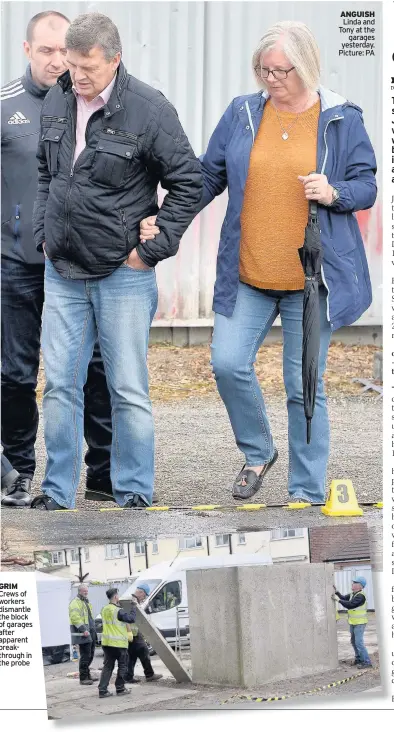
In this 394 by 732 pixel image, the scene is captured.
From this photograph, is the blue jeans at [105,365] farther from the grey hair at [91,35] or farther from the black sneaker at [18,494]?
the grey hair at [91,35]

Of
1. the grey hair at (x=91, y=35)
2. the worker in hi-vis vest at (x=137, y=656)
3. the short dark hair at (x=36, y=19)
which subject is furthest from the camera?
the short dark hair at (x=36, y=19)

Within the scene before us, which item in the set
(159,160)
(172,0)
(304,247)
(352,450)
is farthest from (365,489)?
(172,0)

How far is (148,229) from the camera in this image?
14.2ft

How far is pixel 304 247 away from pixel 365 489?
50.3 inches

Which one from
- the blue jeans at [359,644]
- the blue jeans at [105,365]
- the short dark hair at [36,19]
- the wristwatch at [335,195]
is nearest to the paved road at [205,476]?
the blue jeans at [105,365]

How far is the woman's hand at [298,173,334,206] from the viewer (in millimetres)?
4215

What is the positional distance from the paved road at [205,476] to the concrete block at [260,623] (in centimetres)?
39

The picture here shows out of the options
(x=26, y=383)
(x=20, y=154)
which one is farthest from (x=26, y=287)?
(x=20, y=154)

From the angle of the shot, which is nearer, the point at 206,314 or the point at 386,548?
the point at 386,548

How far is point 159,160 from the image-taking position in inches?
168

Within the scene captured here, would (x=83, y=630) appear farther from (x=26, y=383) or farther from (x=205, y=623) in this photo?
(x=26, y=383)

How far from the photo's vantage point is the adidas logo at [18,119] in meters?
4.66

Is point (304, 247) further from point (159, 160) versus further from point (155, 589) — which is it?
point (155, 589)

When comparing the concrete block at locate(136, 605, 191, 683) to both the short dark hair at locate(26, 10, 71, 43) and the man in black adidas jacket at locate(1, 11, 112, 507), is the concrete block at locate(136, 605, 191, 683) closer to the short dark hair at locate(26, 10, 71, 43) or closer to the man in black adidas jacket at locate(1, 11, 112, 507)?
the man in black adidas jacket at locate(1, 11, 112, 507)
